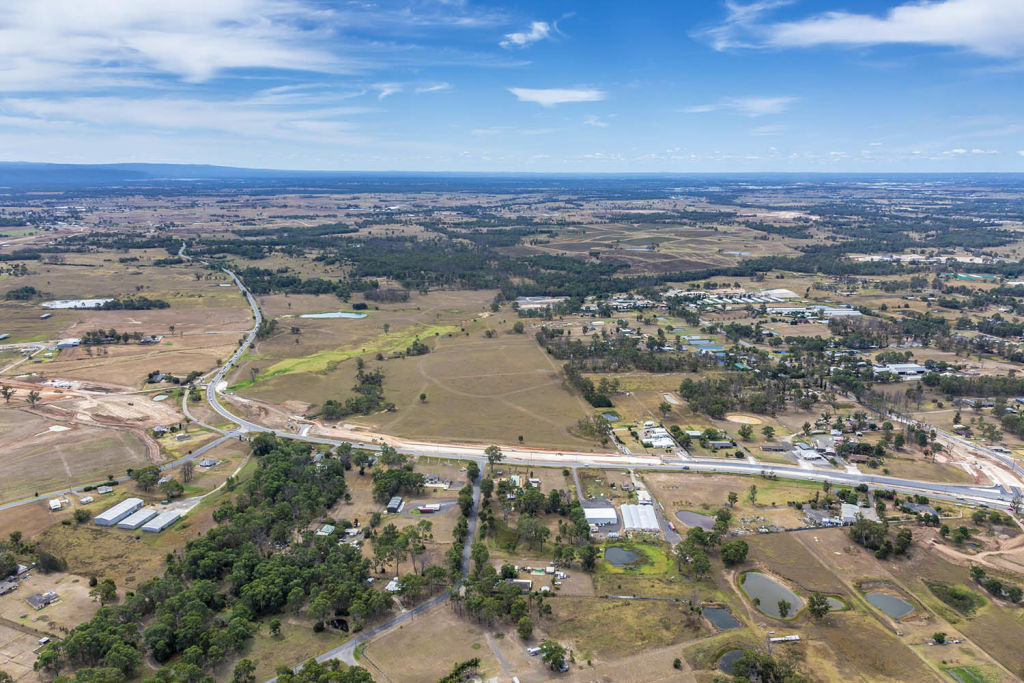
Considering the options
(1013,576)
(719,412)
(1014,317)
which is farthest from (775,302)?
(1013,576)

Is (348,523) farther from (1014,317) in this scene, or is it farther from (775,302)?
(1014,317)

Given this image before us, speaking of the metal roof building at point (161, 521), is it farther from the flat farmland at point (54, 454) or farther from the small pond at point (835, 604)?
the small pond at point (835, 604)

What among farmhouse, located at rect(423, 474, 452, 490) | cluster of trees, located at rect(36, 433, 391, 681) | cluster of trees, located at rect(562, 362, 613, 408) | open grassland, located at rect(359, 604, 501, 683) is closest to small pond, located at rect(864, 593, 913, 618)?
open grassland, located at rect(359, 604, 501, 683)

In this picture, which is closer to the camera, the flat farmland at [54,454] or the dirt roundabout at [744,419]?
the flat farmland at [54,454]

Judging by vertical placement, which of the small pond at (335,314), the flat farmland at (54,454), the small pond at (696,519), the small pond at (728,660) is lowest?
the small pond at (728,660)

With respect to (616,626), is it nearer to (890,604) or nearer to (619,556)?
(619,556)

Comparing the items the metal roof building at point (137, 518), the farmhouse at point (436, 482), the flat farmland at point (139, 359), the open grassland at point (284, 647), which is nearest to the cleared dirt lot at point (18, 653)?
the open grassland at point (284, 647)

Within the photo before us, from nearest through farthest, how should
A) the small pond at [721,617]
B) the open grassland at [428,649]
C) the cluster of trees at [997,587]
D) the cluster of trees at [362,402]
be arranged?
the open grassland at [428,649], the small pond at [721,617], the cluster of trees at [997,587], the cluster of trees at [362,402]

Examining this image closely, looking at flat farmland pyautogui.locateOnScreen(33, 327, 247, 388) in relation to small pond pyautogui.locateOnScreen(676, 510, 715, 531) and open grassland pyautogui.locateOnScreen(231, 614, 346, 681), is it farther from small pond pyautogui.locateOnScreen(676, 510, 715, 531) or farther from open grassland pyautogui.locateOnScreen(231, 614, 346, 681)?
small pond pyautogui.locateOnScreen(676, 510, 715, 531)
